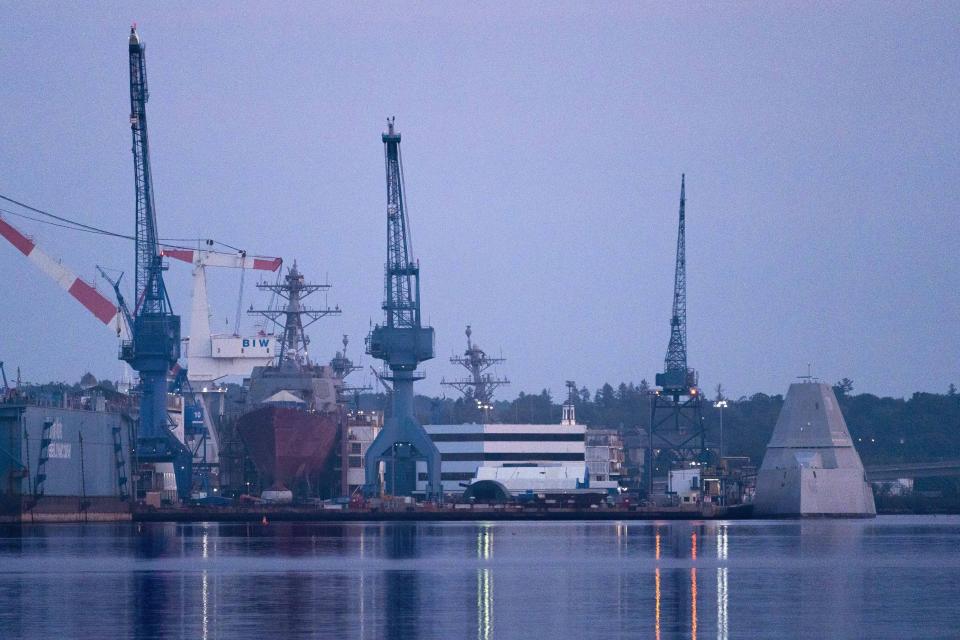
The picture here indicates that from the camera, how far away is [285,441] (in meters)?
135

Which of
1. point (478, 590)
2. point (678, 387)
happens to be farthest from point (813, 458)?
point (478, 590)

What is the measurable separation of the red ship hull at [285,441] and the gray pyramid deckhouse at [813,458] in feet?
133

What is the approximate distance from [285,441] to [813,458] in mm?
45008

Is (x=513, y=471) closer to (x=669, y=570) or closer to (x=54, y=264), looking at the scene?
(x=54, y=264)

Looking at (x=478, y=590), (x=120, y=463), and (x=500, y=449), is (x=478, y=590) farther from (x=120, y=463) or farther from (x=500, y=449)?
(x=500, y=449)

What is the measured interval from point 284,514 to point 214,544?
52999 mm

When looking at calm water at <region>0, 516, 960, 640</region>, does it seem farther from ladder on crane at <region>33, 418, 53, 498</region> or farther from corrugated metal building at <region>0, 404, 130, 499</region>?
ladder on crane at <region>33, 418, 53, 498</region>

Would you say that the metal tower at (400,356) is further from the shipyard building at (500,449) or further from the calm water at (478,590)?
the calm water at (478,590)

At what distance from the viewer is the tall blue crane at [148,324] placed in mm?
114250

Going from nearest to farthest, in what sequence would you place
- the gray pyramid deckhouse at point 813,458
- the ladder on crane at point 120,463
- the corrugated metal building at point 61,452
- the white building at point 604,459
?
1. the corrugated metal building at point 61,452
2. the ladder on crane at point 120,463
3. the gray pyramid deckhouse at point 813,458
4. the white building at point 604,459

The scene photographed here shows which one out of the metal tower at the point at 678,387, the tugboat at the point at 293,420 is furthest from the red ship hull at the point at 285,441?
the metal tower at the point at 678,387

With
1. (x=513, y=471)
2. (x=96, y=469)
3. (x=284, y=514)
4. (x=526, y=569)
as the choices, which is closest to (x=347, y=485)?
(x=513, y=471)

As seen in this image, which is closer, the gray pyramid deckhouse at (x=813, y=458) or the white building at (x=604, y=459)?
the gray pyramid deckhouse at (x=813, y=458)

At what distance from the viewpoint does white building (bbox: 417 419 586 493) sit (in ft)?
485
